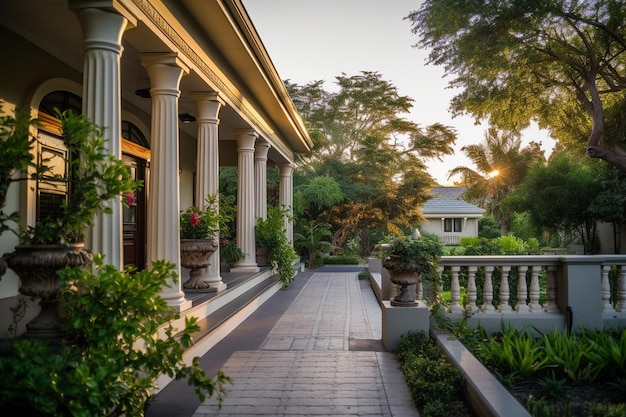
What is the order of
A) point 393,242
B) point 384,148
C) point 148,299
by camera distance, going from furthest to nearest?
point 384,148, point 393,242, point 148,299

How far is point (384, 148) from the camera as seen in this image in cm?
2650

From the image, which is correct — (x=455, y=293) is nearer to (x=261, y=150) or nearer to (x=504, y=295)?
(x=504, y=295)

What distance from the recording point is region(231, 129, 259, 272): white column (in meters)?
10.4

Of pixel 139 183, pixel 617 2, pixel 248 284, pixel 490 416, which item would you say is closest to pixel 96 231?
pixel 139 183

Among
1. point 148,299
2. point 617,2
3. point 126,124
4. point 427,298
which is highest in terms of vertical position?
point 617,2

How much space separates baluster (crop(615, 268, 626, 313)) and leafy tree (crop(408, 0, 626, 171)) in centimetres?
939

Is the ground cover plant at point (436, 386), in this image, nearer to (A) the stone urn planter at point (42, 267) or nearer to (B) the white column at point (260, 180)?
(A) the stone urn planter at point (42, 267)

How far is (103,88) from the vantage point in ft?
13.7

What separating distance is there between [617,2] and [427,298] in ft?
37.8

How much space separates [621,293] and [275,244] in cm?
721

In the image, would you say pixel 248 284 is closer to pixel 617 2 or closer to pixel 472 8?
pixel 472 8

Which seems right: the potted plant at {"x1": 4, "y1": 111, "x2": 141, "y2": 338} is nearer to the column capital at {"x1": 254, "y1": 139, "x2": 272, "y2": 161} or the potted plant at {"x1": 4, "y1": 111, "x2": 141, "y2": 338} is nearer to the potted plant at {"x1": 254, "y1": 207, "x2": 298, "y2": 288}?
the potted plant at {"x1": 254, "y1": 207, "x2": 298, "y2": 288}

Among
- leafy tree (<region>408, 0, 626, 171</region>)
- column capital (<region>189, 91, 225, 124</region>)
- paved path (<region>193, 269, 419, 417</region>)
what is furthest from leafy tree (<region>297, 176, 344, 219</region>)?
paved path (<region>193, 269, 419, 417</region>)

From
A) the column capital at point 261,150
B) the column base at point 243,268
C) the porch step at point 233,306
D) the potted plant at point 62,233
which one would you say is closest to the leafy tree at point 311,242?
the column capital at point 261,150
